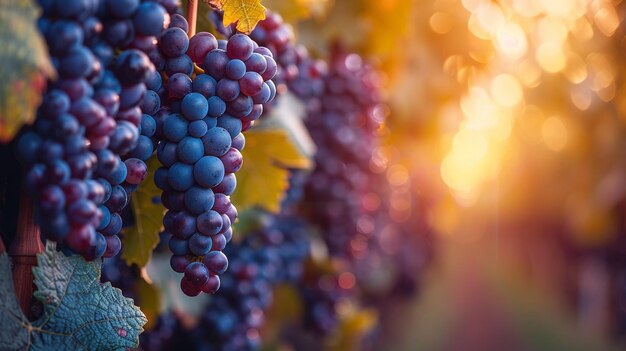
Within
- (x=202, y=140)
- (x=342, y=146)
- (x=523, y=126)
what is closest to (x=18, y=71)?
(x=202, y=140)

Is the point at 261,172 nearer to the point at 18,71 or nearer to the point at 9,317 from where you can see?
the point at 9,317

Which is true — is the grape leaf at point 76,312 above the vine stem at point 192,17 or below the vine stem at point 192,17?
below

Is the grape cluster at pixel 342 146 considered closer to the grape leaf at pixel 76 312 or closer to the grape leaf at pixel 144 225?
the grape leaf at pixel 144 225

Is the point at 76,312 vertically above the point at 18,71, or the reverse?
the point at 18,71

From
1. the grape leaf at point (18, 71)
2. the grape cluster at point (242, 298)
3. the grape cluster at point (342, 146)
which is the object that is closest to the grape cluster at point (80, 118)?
the grape leaf at point (18, 71)

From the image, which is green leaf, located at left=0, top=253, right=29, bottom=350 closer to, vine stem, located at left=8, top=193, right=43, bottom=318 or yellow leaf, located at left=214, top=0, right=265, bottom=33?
vine stem, located at left=8, top=193, right=43, bottom=318

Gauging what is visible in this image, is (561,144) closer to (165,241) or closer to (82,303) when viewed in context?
(165,241)
